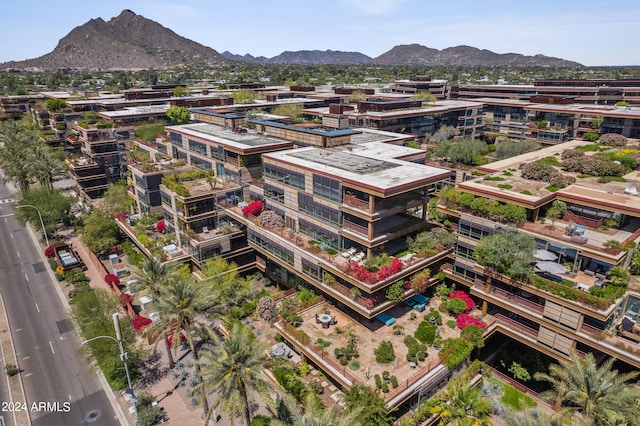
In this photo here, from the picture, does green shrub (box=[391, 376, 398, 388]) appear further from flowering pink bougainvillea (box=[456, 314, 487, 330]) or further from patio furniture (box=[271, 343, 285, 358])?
patio furniture (box=[271, 343, 285, 358])

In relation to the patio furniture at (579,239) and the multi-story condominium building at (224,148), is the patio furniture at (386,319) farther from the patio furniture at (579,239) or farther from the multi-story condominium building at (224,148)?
the multi-story condominium building at (224,148)

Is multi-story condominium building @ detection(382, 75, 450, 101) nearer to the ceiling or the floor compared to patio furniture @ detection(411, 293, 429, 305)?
nearer to the ceiling

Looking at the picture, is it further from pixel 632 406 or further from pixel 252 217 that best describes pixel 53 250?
pixel 632 406

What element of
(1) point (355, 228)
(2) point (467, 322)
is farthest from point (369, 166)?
(2) point (467, 322)

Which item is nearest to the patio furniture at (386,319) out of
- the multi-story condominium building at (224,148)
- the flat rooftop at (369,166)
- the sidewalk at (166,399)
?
the flat rooftop at (369,166)

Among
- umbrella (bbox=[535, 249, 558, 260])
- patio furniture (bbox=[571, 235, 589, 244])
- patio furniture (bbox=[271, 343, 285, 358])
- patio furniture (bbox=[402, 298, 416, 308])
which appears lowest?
patio furniture (bbox=[271, 343, 285, 358])

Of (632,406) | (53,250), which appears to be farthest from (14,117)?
(632,406)

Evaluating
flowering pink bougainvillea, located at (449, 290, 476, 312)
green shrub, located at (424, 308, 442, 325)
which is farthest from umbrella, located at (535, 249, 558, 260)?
green shrub, located at (424, 308, 442, 325)
